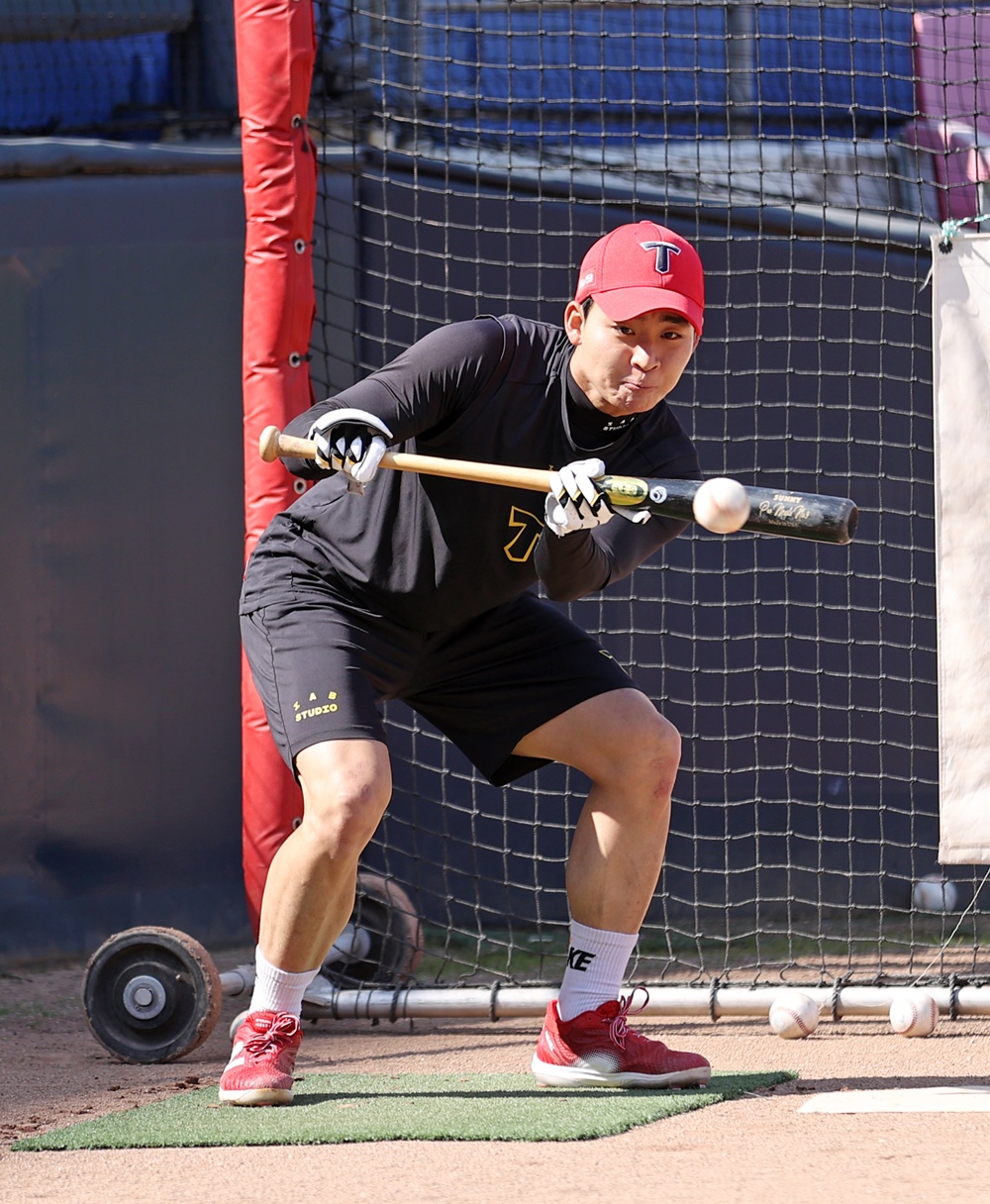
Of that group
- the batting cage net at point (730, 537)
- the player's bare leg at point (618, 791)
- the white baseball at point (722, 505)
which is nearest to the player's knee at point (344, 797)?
the player's bare leg at point (618, 791)

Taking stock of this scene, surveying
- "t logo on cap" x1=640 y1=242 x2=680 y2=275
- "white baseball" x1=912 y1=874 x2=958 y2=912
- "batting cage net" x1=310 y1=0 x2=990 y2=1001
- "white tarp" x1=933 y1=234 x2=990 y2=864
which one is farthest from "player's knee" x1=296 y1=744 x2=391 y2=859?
"white baseball" x1=912 y1=874 x2=958 y2=912

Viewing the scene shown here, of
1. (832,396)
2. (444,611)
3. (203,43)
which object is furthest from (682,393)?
(444,611)

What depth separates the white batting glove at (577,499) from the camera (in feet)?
9.12

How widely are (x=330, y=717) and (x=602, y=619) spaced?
250 cm

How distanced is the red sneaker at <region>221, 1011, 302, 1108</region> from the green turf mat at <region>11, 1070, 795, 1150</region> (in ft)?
0.09

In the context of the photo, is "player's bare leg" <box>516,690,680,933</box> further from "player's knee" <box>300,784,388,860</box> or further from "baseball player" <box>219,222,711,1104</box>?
"player's knee" <box>300,784,388,860</box>

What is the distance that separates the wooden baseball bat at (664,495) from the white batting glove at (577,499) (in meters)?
0.03

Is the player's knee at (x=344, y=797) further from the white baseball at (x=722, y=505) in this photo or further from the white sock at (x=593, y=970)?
the white baseball at (x=722, y=505)

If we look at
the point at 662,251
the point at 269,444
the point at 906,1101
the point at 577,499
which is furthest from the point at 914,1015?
the point at 269,444

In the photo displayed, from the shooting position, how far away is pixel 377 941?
435cm

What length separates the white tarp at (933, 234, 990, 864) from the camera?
13.5 ft

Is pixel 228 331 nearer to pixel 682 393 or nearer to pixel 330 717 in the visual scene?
pixel 682 393

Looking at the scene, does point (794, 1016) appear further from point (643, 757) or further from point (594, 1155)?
point (594, 1155)

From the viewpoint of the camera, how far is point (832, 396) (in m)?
5.52
